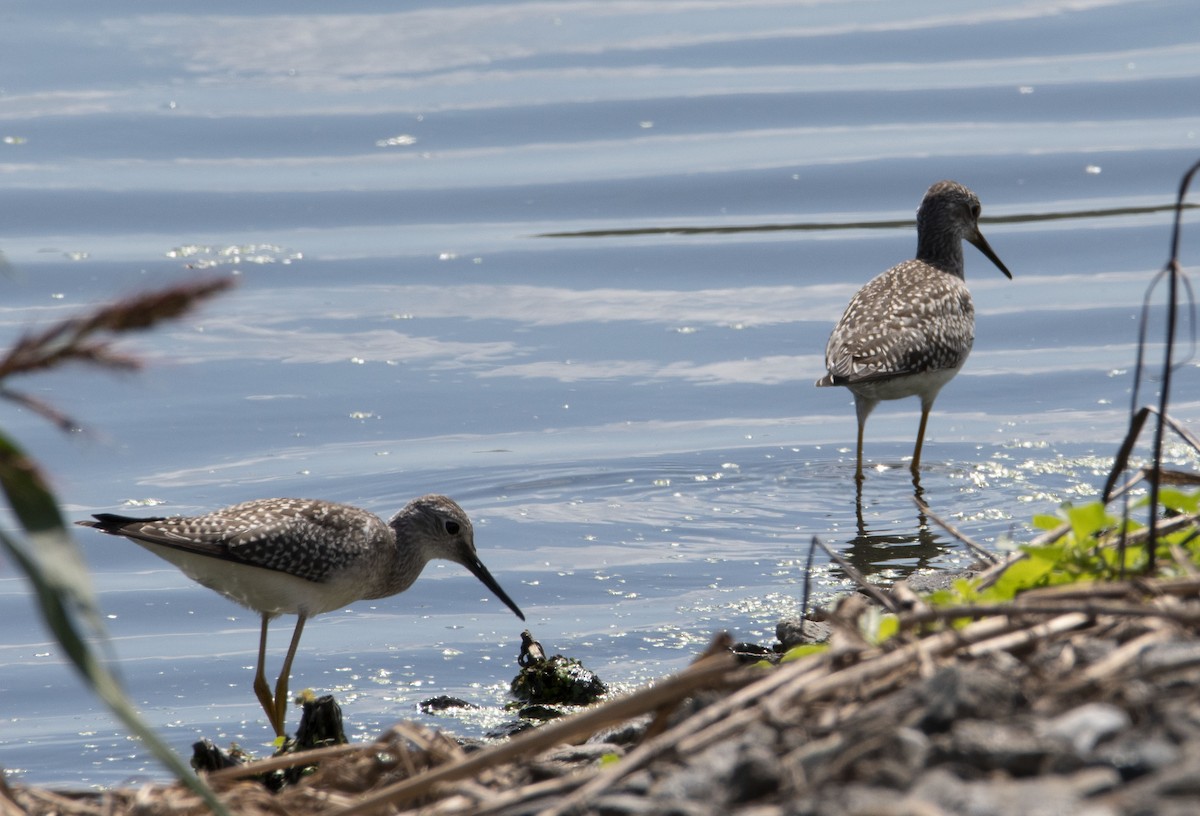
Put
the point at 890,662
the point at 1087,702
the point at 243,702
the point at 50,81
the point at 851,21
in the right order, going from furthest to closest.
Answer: the point at 851,21, the point at 50,81, the point at 243,702, the point at 890,662, the point at 1087,702

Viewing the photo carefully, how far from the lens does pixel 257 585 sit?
7.19 meters

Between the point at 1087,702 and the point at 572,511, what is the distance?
612cm

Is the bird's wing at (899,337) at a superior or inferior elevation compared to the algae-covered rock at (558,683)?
superior

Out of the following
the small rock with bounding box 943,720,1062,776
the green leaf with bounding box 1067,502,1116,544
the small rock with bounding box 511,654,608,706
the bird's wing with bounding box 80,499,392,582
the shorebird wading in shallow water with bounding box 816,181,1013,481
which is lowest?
the small rock with bounding box 511,654,608,706

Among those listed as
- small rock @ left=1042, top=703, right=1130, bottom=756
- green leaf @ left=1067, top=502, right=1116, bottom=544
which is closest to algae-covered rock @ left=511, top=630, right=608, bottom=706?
green leaf @ left=1067, top=502, right=1116, bottom=544

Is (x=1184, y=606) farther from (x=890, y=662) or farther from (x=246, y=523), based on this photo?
(x=246, y=523)

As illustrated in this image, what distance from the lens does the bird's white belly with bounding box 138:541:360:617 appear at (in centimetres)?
712

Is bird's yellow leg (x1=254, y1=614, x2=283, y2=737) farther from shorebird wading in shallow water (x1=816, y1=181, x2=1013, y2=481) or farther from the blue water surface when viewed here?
shorebird wading in shallow water (x1=816, y1=181, x2=1013, y2=481)

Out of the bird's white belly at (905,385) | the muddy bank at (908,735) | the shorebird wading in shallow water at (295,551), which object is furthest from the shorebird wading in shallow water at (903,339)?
the muddy bank at (908,735)

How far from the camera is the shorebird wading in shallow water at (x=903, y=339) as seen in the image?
9625mm

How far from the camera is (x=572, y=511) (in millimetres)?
8953

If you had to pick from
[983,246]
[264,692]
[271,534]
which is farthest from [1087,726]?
[983,246]

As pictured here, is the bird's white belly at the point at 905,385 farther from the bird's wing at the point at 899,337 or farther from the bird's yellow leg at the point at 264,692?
the bird's yellow leg at the point at 264,692

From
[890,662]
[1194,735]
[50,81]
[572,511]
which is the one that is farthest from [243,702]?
[50,81]
